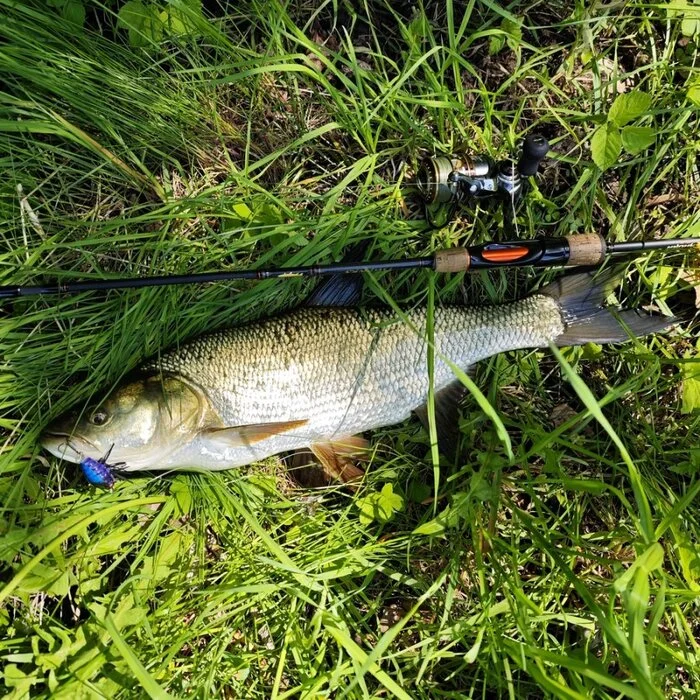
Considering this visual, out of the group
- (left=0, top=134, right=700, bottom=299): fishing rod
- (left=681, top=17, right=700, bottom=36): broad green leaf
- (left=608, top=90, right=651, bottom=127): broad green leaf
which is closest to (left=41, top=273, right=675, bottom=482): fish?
(left=0, top=134, right=700, bottom=299): fishing rod

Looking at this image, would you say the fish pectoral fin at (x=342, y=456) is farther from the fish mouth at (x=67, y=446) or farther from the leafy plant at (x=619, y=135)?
the leafy plant at (x=619, y=135)

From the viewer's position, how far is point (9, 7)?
6.53 feet

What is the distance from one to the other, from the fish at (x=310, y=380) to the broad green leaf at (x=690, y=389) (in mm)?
231

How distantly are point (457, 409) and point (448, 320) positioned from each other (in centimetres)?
37

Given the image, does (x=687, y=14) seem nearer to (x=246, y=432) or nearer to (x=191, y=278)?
(x=191, y=278)

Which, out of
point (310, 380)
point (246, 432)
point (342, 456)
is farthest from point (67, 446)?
point (342, 456)

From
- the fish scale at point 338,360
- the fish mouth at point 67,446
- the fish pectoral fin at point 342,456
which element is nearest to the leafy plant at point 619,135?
the fish scale at point 338,360

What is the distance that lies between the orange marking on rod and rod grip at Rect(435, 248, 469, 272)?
67 mm

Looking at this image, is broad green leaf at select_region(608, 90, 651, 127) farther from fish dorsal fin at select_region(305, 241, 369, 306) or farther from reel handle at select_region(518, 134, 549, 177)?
fish dorsal fin at select_region(305, 241, 369, 306)

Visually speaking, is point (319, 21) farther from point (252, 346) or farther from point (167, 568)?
point (167, 568)

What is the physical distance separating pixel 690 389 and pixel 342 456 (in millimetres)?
1453

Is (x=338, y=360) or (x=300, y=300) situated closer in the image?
(x=338, y=360)

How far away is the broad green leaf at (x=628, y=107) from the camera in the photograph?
6.72 feet

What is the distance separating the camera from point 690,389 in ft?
7.40
